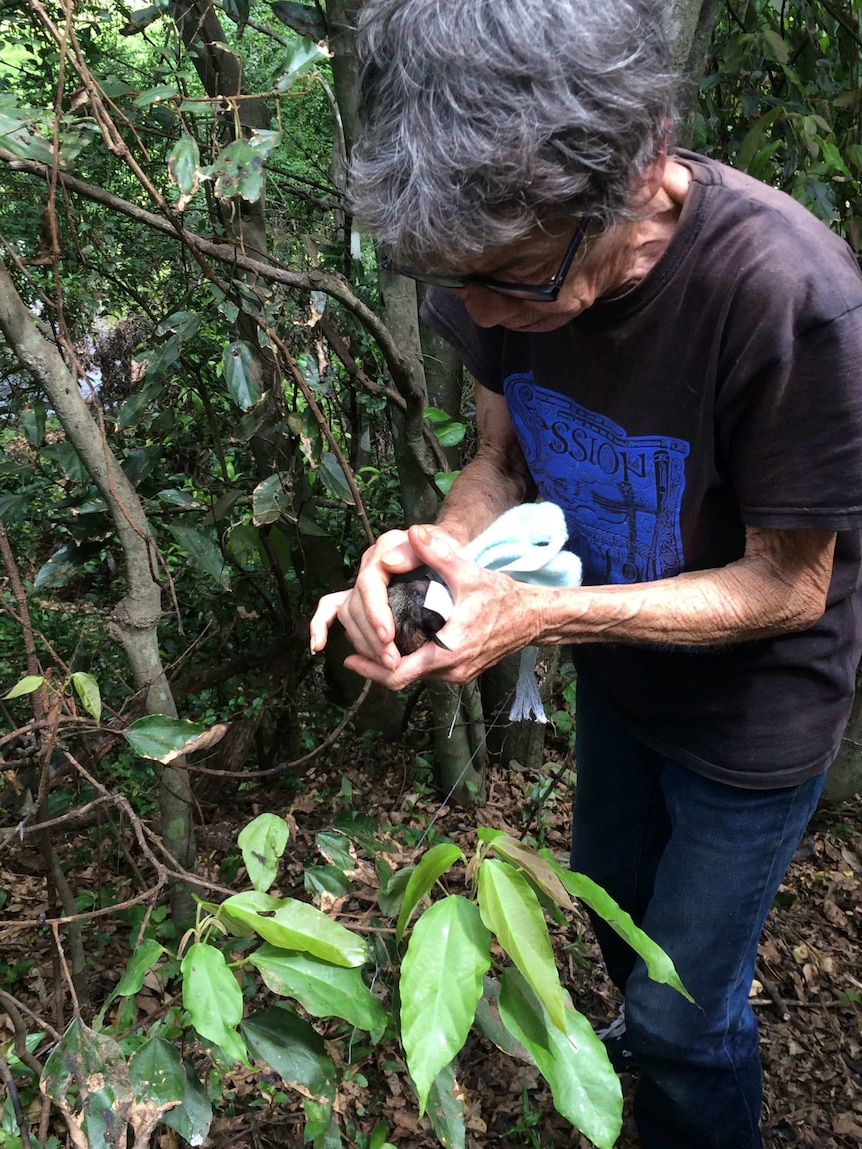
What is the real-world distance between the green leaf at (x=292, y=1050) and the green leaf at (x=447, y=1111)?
13cm

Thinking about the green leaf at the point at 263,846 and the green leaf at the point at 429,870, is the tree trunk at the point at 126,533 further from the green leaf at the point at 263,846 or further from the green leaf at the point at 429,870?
the green leaf at the point at 429,870

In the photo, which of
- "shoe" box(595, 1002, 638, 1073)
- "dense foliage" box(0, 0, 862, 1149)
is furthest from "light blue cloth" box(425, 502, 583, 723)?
"shoe" box(595, 1002, 638, 1073)

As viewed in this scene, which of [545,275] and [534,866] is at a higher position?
[545,275]

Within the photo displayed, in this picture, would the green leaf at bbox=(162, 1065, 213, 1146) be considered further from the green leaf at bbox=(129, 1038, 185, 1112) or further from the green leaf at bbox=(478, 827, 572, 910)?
the green leaf at bbox=(478, 827, 572, 910)

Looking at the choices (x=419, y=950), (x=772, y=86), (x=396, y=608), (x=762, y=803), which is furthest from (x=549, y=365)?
(x=772, y=86)

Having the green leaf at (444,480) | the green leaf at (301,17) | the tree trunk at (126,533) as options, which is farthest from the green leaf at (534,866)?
the green leaf at (301,17)

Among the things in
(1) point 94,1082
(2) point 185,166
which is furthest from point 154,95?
(1) point 94,1082

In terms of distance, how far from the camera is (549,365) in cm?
131

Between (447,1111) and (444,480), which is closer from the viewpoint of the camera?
(447,1111)

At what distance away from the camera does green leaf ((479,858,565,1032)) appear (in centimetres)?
76

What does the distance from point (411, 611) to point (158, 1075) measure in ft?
2.08

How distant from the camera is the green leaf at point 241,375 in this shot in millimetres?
1635

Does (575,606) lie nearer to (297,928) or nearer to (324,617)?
(324,617)

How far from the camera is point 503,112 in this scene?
2.77 feet
